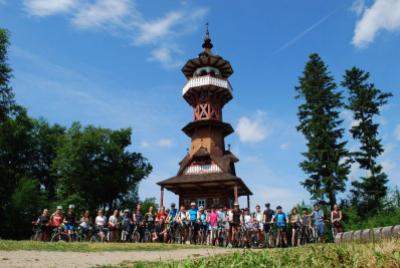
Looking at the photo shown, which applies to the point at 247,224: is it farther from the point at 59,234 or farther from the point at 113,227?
the point at 59,234

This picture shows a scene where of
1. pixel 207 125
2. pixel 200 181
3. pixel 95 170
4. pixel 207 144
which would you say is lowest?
pixel 200 181

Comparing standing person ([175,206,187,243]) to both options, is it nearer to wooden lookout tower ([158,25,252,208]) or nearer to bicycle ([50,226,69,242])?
bicycle ([50,226,69,242])

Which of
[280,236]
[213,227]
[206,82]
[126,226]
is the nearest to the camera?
[280,236]

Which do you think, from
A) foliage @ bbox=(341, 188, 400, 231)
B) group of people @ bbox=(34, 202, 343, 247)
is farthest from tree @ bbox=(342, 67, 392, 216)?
group of people @ bbox=(34, 202, 343, 247)

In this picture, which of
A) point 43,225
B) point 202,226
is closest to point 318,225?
point 202,226

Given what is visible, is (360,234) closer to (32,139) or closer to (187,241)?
(187,241)

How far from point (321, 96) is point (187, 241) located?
2157 centimetres

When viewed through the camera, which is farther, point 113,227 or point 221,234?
point 113,227

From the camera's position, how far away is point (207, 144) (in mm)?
33062

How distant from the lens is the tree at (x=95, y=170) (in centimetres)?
3738

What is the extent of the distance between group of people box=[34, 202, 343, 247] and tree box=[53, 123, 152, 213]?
64.9 feet

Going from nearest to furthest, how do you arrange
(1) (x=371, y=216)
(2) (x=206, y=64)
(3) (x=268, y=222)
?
(3) (x=268, y=222) < (1) (x=371, y=216) < (2) (x=206, y=64)

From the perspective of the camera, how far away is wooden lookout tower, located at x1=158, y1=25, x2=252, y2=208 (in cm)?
3019

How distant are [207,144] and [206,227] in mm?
16995
